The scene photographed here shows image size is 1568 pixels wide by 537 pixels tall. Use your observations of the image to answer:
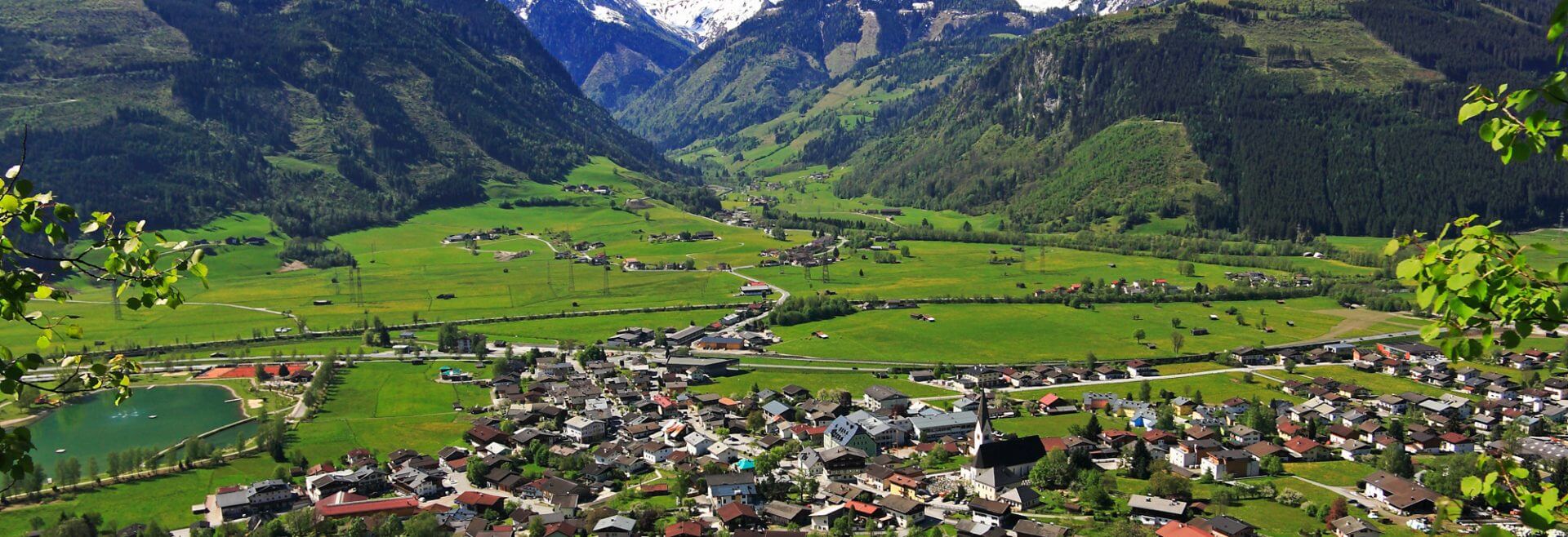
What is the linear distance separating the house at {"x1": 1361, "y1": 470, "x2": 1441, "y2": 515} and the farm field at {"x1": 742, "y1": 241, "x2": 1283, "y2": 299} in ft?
249

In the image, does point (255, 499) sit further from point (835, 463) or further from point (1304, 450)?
point (1304, 450)

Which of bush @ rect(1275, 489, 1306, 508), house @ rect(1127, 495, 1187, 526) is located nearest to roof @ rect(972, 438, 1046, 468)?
house @ rect(1127, 495, 1187, 526)

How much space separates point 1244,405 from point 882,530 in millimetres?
40582

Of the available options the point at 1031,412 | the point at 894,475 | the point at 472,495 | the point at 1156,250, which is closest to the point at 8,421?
the point at 472,495

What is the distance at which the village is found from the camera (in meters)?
61.9

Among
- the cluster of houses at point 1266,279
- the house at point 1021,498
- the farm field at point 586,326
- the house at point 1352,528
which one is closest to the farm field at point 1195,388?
the house at point 1021,498

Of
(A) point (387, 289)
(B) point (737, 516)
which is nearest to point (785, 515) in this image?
(B) point (737, 516)

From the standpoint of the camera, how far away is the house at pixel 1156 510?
60.4 metres

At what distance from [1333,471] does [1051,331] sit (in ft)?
165

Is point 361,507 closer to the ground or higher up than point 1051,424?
higher up

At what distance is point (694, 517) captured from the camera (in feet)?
207

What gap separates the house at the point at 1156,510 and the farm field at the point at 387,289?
86.0 m

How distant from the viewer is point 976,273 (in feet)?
531

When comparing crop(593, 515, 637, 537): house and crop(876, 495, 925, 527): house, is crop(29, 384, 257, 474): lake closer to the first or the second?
crop(593, 515, 637, 537): house
